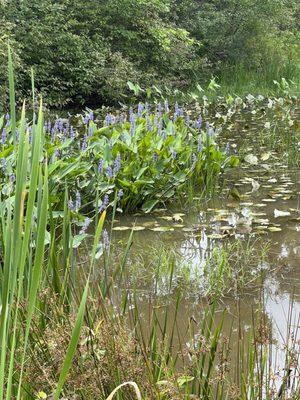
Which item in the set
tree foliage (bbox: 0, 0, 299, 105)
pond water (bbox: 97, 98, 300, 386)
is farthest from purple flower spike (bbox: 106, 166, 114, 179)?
tree foliage (bbox: 0, 0, 299, 105)

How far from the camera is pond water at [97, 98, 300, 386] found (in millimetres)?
3029

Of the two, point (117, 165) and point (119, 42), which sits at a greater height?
point (119, 42)

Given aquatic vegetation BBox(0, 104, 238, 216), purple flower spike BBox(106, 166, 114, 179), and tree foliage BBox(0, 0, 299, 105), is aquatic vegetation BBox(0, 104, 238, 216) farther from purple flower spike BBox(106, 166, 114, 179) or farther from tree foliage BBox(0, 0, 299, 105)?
tree foliage BBox(0, 0, 299, 105)

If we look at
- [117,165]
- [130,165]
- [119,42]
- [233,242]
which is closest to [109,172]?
[117,165]

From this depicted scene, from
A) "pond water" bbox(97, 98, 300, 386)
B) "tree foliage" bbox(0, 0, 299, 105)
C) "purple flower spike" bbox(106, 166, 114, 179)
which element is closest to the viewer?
"pond water" bbox(97, 98, 300, 386)

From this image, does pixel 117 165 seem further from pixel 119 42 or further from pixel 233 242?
pixel 119 42

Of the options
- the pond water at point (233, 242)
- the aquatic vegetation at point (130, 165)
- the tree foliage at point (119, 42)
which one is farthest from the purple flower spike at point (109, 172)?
the tree foliage at point (119, 42)

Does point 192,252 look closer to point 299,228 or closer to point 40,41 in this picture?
point 299,228

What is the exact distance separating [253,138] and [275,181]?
108 inches

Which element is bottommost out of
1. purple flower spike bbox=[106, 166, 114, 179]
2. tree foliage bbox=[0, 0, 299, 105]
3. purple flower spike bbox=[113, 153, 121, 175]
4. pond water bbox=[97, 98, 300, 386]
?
pond water bbox=[97, 98, 300, 386]

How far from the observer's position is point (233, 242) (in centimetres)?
410

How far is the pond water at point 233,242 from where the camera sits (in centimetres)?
303

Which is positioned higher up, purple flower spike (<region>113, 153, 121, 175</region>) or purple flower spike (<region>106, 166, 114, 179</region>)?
purple flower spike (<region>113, 153, 121, 175</region>)

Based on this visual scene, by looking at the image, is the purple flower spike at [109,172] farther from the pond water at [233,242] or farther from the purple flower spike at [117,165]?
the pond water at [233,242]
